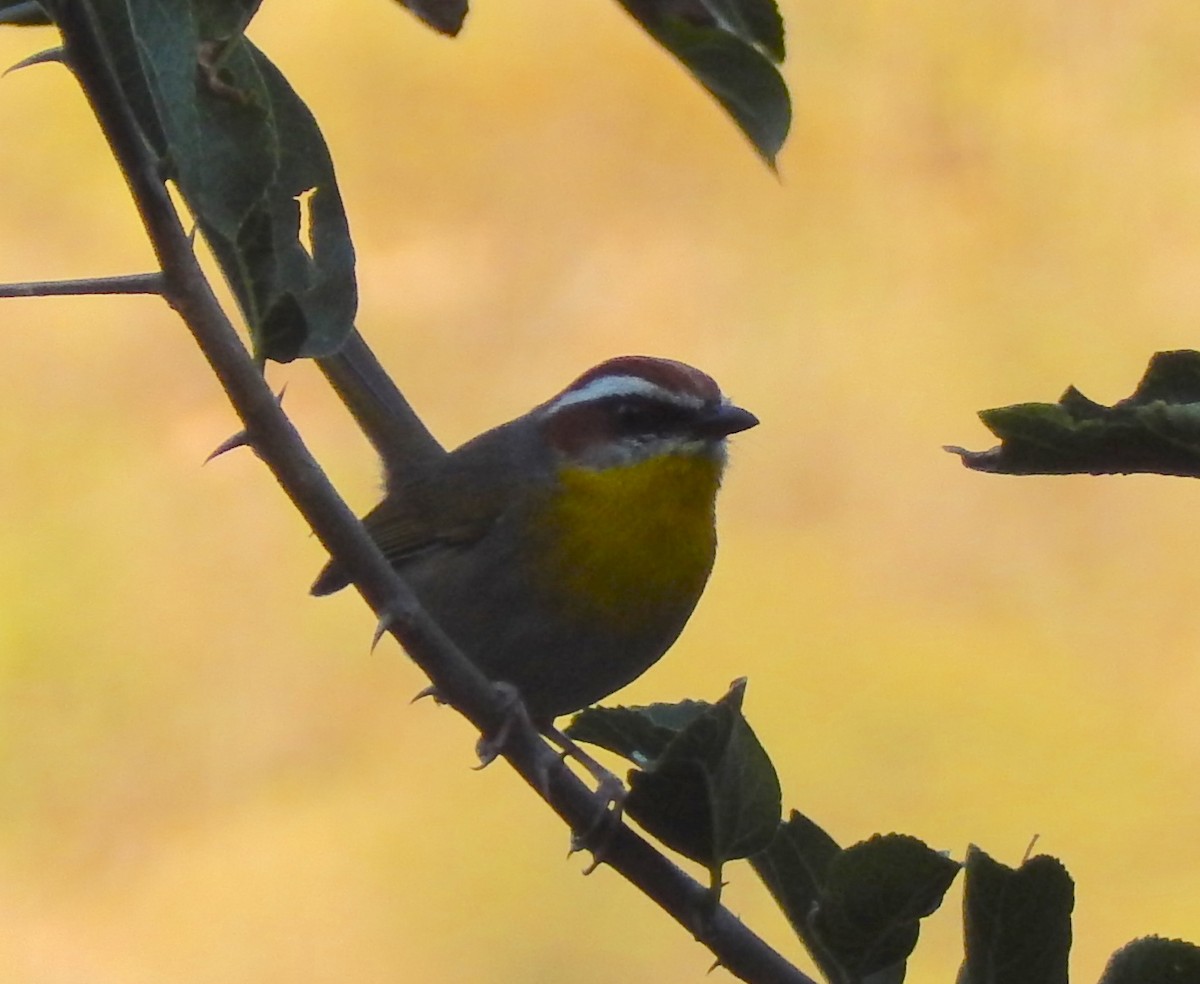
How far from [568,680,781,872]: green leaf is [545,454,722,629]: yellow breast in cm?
102

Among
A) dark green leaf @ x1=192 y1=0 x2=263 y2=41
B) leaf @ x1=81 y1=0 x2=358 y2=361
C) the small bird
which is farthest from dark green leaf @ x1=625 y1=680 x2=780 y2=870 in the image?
the small bird

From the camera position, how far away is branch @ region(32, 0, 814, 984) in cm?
63

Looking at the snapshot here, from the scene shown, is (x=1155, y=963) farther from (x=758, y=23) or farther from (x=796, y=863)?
(x=758, y=23)

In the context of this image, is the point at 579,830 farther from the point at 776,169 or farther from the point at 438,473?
the point at 438,473

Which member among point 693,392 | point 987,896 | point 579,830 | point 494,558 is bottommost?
point 579,830

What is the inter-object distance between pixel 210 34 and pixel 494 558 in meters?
1.41

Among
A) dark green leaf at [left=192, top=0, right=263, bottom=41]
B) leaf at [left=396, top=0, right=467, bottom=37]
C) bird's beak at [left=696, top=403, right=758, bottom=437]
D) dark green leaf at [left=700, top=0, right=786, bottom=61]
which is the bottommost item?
dark green leaf at [left=192, top=0, right=263, bottom=41]

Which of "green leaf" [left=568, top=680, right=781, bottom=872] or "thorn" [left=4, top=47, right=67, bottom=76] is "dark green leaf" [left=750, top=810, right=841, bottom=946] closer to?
"green leaf" [left=568, top=680, right=781, bottom=872]

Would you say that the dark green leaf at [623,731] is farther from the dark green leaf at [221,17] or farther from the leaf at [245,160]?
the dark green leaf at [221,17]

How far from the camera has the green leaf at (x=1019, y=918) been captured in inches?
31.7

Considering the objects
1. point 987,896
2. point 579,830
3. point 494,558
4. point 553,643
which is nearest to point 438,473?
point 494,558

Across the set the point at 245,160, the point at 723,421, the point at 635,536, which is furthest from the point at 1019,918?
the point at 723,421

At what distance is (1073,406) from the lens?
0.74 meters

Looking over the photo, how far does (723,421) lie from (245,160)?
1.39m
